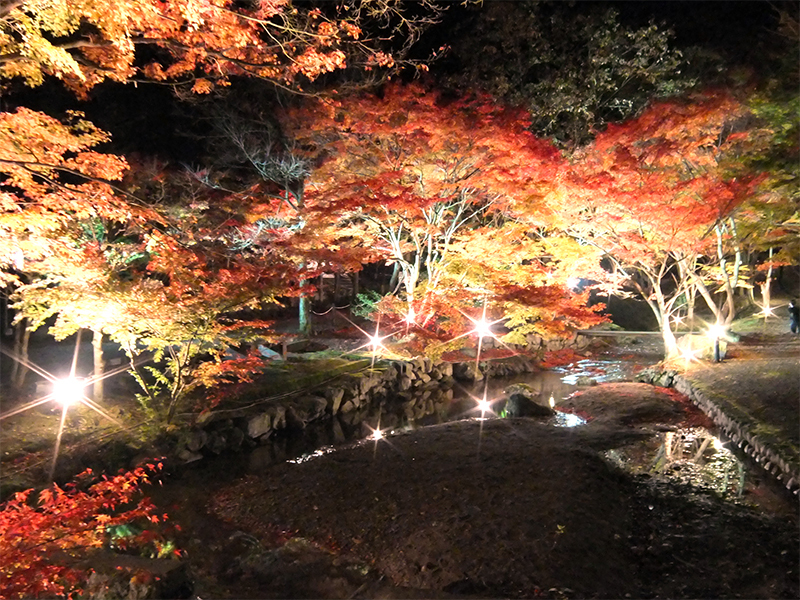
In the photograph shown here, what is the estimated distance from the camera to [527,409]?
1125 cm

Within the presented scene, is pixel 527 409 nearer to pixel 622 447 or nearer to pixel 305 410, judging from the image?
pixel 622 447

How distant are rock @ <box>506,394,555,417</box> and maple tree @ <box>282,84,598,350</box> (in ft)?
11.5

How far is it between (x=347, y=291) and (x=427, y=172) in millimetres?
13842

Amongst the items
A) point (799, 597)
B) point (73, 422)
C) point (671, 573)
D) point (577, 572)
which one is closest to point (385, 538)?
point (577, 572)

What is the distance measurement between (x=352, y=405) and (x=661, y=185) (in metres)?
10.1

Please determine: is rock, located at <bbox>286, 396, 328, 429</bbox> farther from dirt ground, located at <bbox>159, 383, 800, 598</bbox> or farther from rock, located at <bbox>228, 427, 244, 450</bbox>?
dirt ground, located at <bbox>159, 383, 800, 598</bbox>

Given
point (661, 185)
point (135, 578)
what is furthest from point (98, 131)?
point (661, 185)

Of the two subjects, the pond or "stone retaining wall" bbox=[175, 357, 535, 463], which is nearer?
the pond

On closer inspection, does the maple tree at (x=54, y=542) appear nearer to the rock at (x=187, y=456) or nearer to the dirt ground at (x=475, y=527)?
the dirt ground at (x=475, y=527)

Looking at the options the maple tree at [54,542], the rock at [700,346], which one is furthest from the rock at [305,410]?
the rock at [700,346]

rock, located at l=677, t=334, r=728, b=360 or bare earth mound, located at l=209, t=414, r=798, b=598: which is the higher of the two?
rock, located at l=677, t=334, r=728, b=360

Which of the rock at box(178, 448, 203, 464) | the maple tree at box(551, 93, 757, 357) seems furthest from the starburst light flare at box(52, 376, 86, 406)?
the maple tree at box(551, 93, 757, 357)

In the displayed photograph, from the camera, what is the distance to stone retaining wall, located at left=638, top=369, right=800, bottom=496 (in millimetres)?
6648

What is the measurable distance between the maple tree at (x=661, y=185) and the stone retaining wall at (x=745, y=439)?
3.25 m
